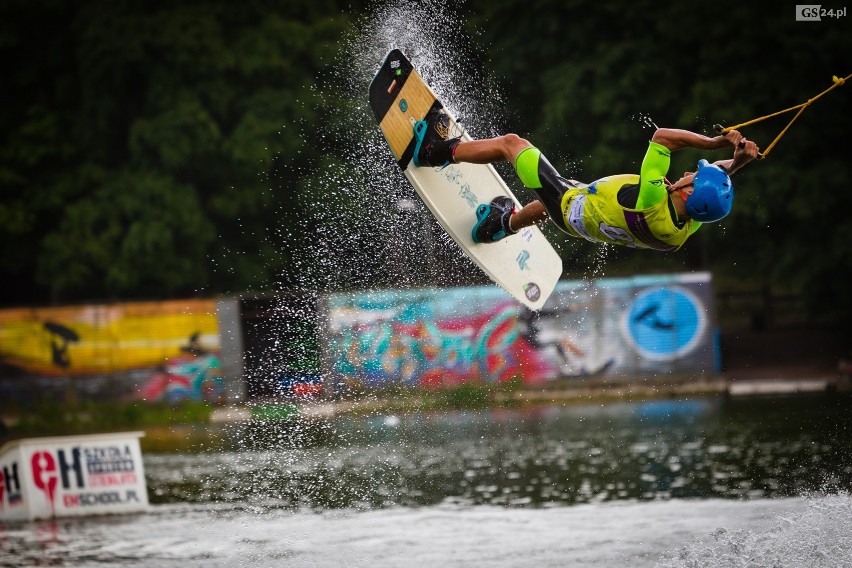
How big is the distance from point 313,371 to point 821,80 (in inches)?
414

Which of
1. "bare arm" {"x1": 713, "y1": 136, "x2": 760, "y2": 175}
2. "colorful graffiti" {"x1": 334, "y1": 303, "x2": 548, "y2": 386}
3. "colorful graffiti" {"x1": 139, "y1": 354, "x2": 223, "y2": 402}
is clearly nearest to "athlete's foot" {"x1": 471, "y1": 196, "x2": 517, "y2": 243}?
"bare arm" {"x1": 713, "y1": 136, "x2": 760, "y2": 175}

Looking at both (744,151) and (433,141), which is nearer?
(744,151)

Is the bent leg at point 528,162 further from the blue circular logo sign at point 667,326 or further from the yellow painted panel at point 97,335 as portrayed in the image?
the yellow painted panel at point 97,335

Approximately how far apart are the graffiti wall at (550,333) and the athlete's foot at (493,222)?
10017 mm

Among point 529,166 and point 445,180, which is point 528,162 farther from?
point 445,180

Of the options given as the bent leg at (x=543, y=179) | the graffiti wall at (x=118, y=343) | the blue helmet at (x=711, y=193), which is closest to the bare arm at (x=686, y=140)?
the blue helmet at (x=711, y=193)

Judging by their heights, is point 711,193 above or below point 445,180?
below

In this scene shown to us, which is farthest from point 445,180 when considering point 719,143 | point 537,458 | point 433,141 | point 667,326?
point 667,326

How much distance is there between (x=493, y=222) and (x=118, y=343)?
45.2 ft

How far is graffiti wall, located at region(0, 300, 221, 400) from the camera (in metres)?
21.6

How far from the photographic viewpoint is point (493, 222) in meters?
9.79

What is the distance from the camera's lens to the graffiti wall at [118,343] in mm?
21641

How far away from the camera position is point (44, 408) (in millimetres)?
21516

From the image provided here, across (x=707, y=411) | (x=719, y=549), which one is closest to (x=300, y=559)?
(x=719, y=549)
